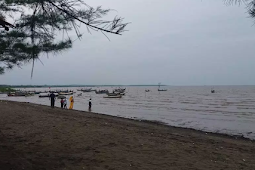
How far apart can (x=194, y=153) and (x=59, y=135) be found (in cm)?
453

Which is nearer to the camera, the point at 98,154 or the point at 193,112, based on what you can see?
the point at 98,154

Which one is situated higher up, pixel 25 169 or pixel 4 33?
pixel 4 33

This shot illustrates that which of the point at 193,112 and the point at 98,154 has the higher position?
the point at 98,154

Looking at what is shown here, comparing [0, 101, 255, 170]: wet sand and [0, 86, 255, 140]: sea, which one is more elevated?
[0, 101, 255, 170]: wet sand

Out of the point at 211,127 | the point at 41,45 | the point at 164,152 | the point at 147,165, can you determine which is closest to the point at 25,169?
the point at 41,45

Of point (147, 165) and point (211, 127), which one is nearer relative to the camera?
point (147, 165)

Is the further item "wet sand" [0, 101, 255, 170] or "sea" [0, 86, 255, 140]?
"sea" [0, 86, 255, 140]

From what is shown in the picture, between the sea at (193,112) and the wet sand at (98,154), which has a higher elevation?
the wet sand at (98,154)

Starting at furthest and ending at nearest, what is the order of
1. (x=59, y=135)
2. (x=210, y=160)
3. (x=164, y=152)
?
(x=59, y=135), (x=164, y=152), (x=210, y=160)

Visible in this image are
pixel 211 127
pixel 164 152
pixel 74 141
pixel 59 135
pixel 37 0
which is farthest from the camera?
pixel 211 127

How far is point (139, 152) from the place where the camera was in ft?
23.3

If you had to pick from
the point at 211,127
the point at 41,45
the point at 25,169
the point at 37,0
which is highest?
the point at 37,0

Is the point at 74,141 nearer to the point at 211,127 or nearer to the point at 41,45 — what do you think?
the point at 41,45

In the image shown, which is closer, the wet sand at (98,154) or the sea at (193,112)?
the wet sand at (98,154)
